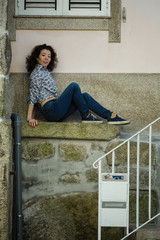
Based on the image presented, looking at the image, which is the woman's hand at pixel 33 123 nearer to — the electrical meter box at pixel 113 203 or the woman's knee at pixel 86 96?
the woman's knee at pixel 86 96

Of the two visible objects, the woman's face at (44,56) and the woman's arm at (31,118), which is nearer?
the woman's arm at (31,118)

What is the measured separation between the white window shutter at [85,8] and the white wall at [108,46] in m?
0.23

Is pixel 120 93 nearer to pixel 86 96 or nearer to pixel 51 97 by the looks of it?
pixel 86 96

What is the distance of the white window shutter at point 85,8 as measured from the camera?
567cm

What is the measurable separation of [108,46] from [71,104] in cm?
96

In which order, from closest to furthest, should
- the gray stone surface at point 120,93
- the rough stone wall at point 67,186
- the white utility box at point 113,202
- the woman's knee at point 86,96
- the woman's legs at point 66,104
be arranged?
the white utility box at point 113,202
the rough stone wall at point 67,186
the woman's legs at point 66,104
the woman's knee at point 86,96
the gray stone surface at point 120,93

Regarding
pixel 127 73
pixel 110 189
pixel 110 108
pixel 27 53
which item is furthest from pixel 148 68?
pixel 110 189

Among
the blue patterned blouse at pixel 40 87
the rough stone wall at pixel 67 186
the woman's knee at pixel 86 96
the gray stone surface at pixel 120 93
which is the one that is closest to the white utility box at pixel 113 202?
the rough stone wall at pixel 67 186

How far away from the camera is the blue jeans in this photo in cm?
515

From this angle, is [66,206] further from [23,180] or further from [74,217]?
[23,180]

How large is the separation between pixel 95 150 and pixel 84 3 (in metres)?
2.00

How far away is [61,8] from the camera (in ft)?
18.6

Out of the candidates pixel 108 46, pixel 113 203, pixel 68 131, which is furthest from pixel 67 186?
pixel 108 46

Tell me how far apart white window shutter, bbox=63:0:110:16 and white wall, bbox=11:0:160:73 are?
23 cm
